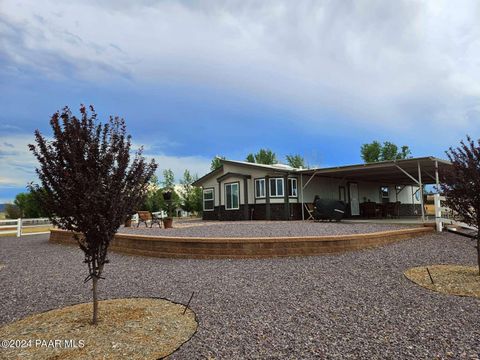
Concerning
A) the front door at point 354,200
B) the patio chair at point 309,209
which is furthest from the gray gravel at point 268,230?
the front door at point 354,200

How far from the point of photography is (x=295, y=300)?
4.49 metres

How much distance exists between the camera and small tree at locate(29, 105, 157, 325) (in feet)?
10.9

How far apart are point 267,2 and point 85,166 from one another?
711 cm

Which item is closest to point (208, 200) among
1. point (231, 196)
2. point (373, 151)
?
point (231, 196)

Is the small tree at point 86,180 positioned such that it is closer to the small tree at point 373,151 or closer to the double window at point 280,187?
the double window at point 280,187

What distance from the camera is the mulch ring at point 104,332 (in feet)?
10.0

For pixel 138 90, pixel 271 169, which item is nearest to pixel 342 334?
pixel 138 90

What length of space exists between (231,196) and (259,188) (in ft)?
7.57

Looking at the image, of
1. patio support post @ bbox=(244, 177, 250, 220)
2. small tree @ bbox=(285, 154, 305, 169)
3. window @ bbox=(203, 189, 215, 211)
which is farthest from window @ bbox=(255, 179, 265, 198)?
small tree @ bbox=(285, 154, 305, 169)

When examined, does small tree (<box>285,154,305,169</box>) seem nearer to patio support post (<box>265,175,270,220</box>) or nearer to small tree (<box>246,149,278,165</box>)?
small tree (<box>246,149,278,165</box>)

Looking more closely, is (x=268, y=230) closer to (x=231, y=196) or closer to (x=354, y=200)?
(x=231, y=196)

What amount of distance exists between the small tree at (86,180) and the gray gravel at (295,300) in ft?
5.20

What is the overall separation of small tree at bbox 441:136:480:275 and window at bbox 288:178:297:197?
1160 cm

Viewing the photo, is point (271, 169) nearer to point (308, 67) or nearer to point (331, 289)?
point (308, 67)
